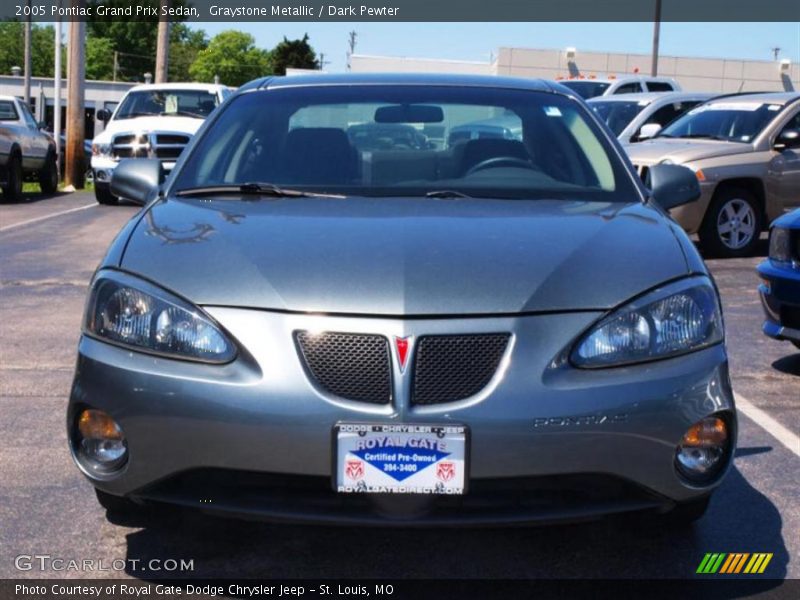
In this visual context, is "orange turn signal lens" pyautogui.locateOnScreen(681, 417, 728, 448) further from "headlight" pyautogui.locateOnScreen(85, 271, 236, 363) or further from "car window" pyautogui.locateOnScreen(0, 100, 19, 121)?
"car window" pyautogui.locateOnScreen(0, 100, 19, 121)

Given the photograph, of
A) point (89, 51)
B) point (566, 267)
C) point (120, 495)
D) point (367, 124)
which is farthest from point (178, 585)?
point (89, 51)

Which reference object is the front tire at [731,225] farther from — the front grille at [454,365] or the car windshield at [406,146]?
the front grille at [454,365]

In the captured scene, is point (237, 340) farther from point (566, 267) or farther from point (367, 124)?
point (367, 124)

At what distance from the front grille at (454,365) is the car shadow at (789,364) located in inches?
155

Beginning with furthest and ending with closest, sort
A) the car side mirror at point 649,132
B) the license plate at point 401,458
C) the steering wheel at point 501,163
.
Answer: the car side mirror at point 649,132 < the steering wheel at point 501,163 < the license plate at point 401,458

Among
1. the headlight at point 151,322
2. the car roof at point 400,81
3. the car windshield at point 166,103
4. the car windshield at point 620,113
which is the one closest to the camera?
the headlight at point 151,322

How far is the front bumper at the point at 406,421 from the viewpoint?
2980 millimetres

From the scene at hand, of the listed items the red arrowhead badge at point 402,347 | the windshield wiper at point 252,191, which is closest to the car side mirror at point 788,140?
the windshield wiper at point 252,191

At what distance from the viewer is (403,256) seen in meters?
3.31

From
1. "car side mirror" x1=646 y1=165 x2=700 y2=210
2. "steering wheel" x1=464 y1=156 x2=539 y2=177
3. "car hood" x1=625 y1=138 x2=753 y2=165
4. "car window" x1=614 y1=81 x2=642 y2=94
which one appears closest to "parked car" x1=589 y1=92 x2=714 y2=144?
"car hood" x1=625 y1=138 x2=753 y2=165

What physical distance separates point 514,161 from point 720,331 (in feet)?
4.27

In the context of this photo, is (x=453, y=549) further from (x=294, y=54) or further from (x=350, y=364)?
(x=294, y=54)

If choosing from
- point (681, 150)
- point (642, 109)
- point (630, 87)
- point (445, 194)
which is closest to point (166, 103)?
point (642, 109)

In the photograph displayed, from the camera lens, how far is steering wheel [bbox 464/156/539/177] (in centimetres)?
437
